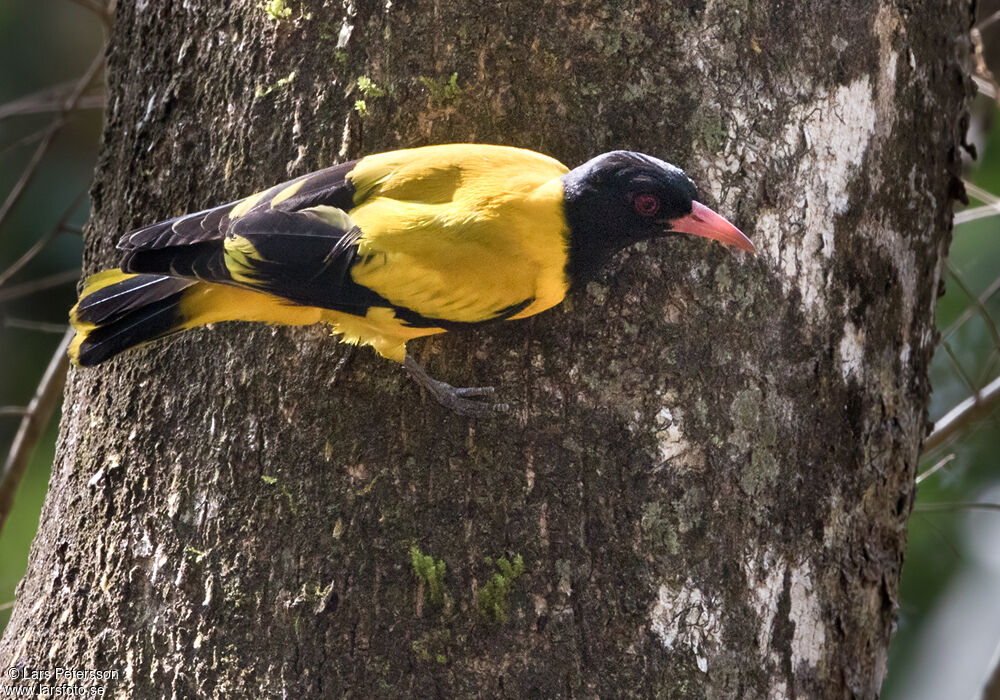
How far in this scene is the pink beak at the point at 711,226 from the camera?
93.0 inches

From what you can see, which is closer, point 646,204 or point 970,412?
point 646,204

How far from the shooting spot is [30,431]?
3863 mm

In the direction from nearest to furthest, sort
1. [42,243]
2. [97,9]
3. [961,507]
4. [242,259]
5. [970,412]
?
[242,259] → [42,243] → [961,507] → [970,412] → [97,9]

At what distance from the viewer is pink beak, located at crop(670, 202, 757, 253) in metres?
2.36

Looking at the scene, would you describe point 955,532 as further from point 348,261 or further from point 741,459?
point 348,261

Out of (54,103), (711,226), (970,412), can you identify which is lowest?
(970,412)

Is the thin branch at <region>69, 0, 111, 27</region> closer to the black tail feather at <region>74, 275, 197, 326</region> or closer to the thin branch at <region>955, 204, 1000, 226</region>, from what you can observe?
the black tail feather at <region>74, 275, 197, 326</region>

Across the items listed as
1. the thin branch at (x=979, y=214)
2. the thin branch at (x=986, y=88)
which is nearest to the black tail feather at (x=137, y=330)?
the thin branch at (x=979, y=214)

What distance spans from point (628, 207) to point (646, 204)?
5 centimetres

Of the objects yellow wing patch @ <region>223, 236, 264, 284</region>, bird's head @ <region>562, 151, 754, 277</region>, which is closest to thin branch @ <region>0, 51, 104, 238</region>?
yellow wing patch @ <region>223, 236, 264, 284</region>

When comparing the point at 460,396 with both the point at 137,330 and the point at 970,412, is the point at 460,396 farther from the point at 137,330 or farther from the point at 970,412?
the point at 970,412

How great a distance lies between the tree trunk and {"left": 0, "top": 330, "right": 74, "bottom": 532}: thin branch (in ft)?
3.53

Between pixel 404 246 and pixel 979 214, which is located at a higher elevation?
pixel 404 246

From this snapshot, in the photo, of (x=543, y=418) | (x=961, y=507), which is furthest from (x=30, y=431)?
(x=961, y=507)
